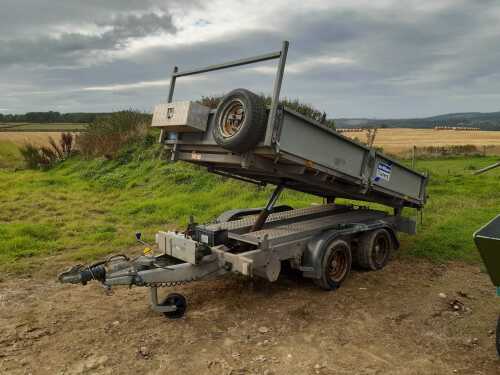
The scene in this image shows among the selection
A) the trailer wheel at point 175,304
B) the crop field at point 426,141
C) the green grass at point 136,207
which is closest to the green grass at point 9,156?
the green grass at point 136,207

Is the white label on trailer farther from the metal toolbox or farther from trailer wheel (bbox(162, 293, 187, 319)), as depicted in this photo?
trailer wheel (bbox(162, 293, 187, 319))

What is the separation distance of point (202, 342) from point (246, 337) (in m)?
0.45

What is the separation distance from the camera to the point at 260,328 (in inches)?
182

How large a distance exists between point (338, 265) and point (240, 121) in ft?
8.08

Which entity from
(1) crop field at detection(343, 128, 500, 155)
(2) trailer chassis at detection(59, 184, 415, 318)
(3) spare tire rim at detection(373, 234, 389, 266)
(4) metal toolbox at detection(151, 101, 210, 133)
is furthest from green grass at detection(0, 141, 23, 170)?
(3) spare tire rim at detection(373, 234, 389, 266)

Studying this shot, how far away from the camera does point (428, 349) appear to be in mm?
4199

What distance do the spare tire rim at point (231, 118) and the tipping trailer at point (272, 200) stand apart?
1 cm

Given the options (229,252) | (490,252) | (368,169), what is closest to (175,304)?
(229,252)

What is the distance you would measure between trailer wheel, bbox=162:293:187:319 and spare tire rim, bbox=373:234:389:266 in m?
3.11

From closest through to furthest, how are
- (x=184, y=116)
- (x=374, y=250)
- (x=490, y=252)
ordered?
1. (x=490, y=252)
2. (x=184, y=116)
3. (x=374, y=250)

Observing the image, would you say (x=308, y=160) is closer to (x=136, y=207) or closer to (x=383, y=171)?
(x=383, y=171)

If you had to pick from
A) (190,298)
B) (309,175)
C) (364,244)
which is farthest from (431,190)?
(190,298)

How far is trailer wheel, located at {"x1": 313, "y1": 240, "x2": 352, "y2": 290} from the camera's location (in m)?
5.43

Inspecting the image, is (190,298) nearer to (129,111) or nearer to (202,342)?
(202,342)
